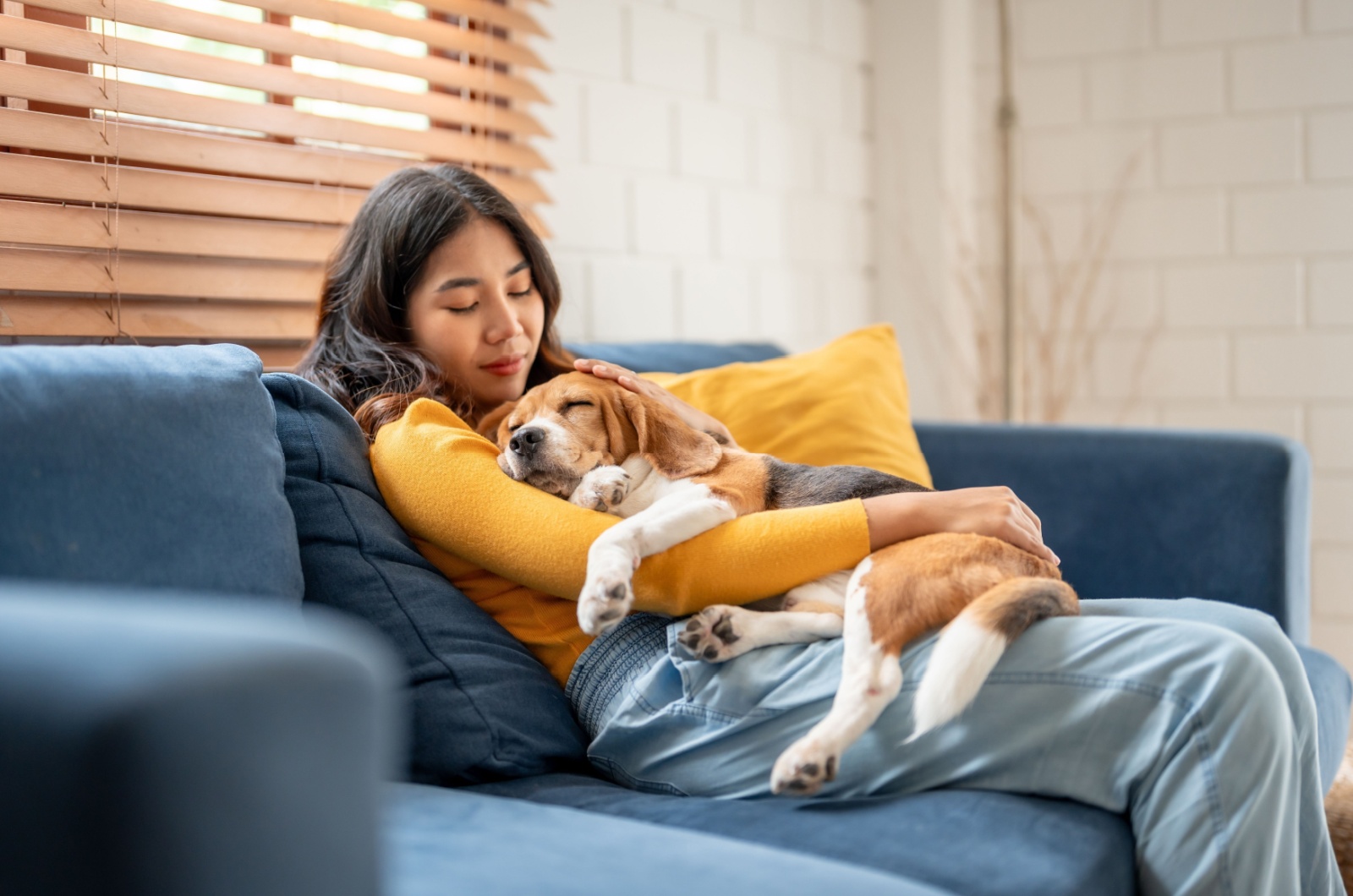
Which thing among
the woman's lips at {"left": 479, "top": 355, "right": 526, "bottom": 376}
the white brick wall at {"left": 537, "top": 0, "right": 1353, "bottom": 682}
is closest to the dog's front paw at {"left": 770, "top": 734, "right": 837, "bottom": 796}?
the woman's lips at {"left": 479, "top": 355, "right": 526, "bottom": 376}

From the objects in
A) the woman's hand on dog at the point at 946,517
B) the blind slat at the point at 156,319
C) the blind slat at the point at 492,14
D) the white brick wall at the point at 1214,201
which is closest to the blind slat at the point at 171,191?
the blind slat at the point at 156,319

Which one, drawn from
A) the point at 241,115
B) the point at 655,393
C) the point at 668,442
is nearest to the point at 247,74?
the point at 241,115

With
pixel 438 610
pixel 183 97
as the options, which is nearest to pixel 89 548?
pixel 438 610

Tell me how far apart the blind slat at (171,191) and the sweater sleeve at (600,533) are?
70cm

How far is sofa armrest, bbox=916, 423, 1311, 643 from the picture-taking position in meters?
2.00

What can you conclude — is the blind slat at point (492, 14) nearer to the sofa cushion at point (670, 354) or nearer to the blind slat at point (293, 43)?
the blind slat at point (293, 43)

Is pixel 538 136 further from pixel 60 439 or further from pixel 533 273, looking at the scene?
pixel 60 439

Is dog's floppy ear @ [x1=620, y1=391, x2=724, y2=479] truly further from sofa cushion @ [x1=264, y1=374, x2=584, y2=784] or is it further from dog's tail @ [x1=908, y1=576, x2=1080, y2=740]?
dog's tail @ [x1=908, y1=576, x2=1080, y2=740]

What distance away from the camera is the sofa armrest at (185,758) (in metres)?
0.57

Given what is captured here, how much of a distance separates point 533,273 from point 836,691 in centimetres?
98

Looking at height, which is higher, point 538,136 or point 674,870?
point 538,136

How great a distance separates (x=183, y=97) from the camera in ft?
5.86

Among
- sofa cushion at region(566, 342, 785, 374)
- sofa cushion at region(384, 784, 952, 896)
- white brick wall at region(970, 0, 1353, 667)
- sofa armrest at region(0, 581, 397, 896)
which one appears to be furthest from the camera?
white brick wall at region(970, 0, 1353, 667)

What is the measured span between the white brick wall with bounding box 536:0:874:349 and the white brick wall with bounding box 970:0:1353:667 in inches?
22.9
